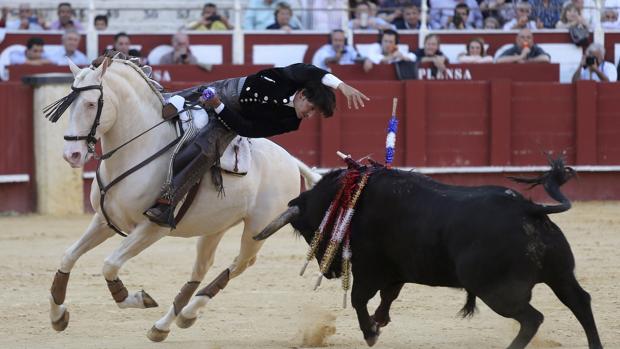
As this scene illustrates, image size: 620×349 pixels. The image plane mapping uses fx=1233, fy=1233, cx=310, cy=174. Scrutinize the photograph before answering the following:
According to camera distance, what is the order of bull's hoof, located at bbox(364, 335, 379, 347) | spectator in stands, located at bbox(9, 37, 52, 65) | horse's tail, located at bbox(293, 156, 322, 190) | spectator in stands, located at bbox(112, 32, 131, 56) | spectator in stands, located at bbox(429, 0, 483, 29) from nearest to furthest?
bull's hoof, located at bbox(364, 335, 379, 347) → horse's tail, located at bbox(293, 156, 322, 190) → spectator in stands, located at bbox(112, 32, 131, 56) → spectator in stands, located at bbox(9, 37, 52, 65) → spectator in stands, located at bbox(429, 0, 483, 29)

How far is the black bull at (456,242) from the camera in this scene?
5.38 meters

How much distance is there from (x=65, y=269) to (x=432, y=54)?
832 cm

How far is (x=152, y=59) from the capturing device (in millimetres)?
14109

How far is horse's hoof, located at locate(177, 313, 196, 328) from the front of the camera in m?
6.93

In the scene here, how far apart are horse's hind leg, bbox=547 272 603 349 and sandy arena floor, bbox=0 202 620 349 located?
0.77 meters

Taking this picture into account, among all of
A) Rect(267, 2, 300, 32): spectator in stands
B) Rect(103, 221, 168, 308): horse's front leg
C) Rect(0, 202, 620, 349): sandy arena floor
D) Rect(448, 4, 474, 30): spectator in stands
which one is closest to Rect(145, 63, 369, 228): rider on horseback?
Rect(103, 221, 168, 308): horse's front leg

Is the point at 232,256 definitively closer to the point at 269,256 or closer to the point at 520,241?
the point at 269,256

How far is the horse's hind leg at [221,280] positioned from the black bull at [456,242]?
873mm

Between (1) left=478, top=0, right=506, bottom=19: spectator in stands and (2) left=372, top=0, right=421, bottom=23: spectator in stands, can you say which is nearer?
(2) left=372, top=0, right=421, bottom=23: spectator in stands

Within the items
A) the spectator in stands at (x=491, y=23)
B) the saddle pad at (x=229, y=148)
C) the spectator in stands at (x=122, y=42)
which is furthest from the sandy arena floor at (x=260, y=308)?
the spectator in stands at (x=491, y=23)

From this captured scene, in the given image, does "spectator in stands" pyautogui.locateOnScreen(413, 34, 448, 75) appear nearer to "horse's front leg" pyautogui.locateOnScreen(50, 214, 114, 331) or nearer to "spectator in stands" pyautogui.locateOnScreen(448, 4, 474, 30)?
"spectator in stands" pyautogui.locateOnScreen(448, 4, 474, 30)

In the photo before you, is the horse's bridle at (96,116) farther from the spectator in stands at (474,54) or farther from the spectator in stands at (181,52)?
the spectator in stands at (474,54)

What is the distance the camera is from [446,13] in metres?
15.1

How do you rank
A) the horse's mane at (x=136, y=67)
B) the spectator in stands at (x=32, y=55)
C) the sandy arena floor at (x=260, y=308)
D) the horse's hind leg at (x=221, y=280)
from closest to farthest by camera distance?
the horse's mane at (x=136, y=67) → the sandy arena floor at (x=260, y=308) → the horse's hind leg at (x=221, y=280) → the spectator in stands at (x=32, y=55)
